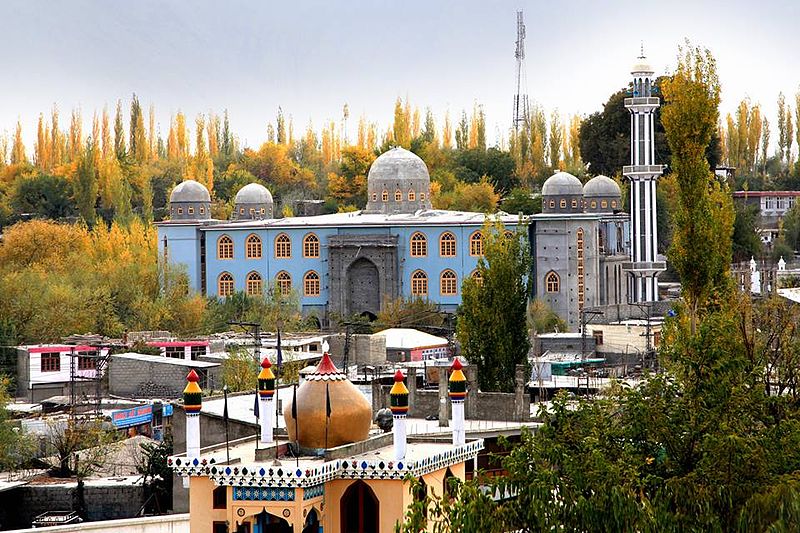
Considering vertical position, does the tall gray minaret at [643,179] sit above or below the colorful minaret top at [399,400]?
above

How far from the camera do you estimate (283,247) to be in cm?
5559

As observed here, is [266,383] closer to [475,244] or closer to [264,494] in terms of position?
[264,494]

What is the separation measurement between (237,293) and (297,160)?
122 feet

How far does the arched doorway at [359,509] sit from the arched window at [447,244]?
35.1 metres

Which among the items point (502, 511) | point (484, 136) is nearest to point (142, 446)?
point (502, 511)

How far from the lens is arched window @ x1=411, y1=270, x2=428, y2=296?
178ft

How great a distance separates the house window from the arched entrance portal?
13793 mm

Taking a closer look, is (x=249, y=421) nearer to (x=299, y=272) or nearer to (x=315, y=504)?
(x=315, y=504)

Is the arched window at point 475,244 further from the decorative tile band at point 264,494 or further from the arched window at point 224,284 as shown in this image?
the decorative tile band at point 264,494

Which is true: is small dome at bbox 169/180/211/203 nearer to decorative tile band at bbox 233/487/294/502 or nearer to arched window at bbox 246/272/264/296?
arched window at bbox 246/272/264/296

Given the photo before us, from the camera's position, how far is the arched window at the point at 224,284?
5547 cm

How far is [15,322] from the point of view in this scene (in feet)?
152

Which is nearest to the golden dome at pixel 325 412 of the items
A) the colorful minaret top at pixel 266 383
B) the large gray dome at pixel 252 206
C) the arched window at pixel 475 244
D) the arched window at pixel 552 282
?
the colorful minaret top at pixel 266 383

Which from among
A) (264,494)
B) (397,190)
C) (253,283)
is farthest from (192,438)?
(397,190)
